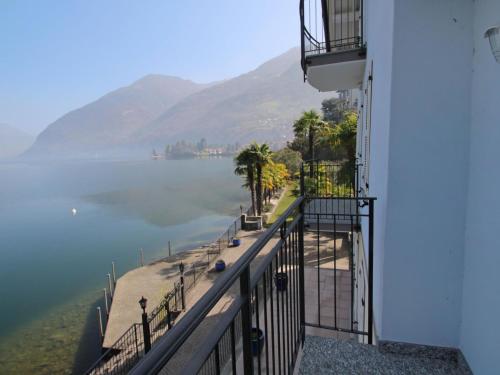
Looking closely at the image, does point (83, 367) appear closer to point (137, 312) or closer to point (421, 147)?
point (137, 312)

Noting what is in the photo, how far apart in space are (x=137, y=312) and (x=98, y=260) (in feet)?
55.2

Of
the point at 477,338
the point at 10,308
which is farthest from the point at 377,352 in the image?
the point at 10,308

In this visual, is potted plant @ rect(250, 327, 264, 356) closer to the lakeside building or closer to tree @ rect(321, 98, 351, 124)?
the lakeside building

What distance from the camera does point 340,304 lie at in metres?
8.76

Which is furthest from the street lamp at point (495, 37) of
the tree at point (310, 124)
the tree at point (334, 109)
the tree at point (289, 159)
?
the tree at point (334, 109)

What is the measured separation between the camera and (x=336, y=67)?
5531mm

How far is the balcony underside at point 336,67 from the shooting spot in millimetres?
5157

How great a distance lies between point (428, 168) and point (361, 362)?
1.58 meters

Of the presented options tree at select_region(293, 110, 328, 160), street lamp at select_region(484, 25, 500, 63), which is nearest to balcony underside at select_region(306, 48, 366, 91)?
street lamp at select_region(484, 25, 500, 63)

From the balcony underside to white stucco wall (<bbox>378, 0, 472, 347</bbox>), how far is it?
316cm

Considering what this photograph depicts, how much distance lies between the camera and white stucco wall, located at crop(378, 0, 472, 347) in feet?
6.88

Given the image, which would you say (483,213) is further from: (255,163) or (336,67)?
(255,163)

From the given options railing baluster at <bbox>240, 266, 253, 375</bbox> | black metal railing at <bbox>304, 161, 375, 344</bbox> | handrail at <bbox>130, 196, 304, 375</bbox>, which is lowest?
black metal railing at <bbox>304, 161, 375, 344</bbox>

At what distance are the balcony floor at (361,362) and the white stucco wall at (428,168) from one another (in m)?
0.16
